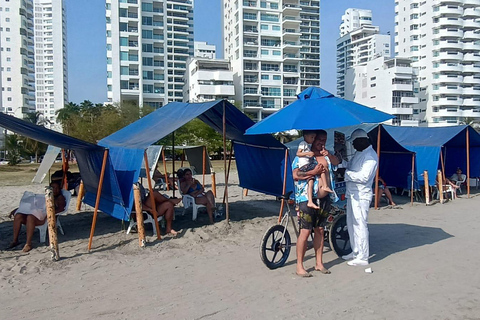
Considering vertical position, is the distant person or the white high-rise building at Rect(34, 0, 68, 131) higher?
the white high-rise building at Rect(34, 0, 68, 131)

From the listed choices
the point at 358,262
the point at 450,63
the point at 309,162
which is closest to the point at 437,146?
the point at 358,262

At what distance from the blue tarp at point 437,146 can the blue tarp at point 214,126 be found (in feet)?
18.1

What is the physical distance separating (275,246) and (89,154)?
164 inches

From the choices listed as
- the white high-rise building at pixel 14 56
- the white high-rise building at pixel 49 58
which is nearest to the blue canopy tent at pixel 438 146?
the white high-rise building at pixel 14 56

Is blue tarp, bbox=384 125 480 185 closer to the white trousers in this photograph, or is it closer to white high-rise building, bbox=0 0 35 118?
the white trousers

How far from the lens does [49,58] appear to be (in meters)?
126

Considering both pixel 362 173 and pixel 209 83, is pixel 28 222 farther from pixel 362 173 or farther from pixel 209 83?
pixel 209 83

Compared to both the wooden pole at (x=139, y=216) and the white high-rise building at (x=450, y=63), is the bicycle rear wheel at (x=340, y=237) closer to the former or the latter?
the wooden pole at (x=139, y=216)

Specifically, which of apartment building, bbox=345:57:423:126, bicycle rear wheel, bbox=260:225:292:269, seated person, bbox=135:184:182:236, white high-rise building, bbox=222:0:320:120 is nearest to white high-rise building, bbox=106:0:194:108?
white high-rise building, bbox=222:0:320:120

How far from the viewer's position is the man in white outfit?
485 cm

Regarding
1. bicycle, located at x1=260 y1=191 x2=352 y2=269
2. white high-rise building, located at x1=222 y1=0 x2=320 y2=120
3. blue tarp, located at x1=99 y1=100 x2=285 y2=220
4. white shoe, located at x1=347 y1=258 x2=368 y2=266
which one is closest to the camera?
bicycle, located at x1=260 y1=191 x2=352 y2=269

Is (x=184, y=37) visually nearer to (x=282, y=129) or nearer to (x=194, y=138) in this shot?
(x=194, y=138)

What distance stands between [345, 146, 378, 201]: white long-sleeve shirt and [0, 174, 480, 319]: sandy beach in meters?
0.97

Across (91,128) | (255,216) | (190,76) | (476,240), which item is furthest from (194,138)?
(476,240)
